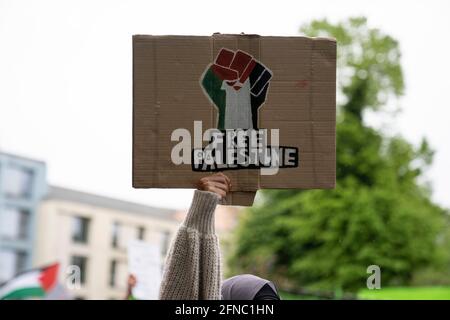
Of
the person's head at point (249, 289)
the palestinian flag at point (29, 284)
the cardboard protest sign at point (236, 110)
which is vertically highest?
the palestinian flag at point (29, 284)

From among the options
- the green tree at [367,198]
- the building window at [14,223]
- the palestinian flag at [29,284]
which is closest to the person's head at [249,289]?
the palestinian flag at [29,284]

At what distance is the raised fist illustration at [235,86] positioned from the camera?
1.88 meters

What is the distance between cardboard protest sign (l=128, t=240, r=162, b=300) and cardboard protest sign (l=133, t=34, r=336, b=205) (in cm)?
440

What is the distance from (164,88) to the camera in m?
1.93

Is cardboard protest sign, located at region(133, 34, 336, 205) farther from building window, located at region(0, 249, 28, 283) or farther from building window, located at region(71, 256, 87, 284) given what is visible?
building window, located at region(0, 249, 28, 283)

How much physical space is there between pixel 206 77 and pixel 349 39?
64.9 ft

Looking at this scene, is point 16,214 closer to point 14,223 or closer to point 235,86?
point 14,223

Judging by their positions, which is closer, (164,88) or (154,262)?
(164,88)

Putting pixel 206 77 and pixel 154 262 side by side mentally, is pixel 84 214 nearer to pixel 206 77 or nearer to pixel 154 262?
pixel 154 262

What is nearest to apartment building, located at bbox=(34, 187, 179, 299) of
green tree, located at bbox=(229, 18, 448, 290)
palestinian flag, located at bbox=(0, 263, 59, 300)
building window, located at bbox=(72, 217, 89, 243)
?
building window, located at bbox=(72, 217, 89, 243)

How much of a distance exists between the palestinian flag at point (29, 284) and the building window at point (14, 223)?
31112mm

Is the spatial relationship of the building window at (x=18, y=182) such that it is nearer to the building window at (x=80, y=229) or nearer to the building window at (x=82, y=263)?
the building window at (x=80, y=229)

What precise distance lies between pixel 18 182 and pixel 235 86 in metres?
42.9
